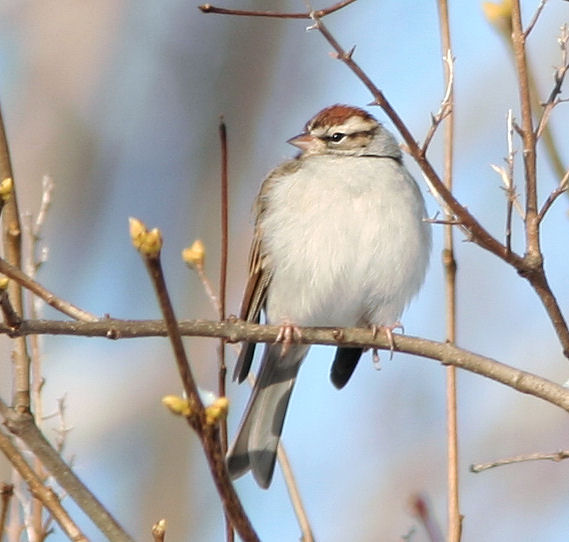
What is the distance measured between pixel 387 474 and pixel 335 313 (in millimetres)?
1966

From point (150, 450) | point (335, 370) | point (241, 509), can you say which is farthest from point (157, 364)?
point (241, 509)

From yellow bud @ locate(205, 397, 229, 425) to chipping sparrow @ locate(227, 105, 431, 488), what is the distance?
2.09 metres

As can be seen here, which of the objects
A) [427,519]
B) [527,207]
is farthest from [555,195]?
[427,519]

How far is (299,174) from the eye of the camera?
4.30 m

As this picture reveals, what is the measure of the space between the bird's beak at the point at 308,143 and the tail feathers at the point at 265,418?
2.68 ft

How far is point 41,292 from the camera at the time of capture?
249 centimetres

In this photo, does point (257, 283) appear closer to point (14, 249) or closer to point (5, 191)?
point (14, 249)

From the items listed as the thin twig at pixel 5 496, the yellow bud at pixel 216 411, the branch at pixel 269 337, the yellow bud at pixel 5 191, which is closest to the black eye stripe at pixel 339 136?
the branch at pixel 269 337

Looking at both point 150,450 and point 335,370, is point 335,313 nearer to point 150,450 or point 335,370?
point 335,370

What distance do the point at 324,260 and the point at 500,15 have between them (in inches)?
62.8

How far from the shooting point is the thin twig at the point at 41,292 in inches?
92.4

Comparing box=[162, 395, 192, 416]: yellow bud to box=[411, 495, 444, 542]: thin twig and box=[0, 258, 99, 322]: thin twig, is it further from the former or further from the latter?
box=[411, 495, 444, 542]: thin twig

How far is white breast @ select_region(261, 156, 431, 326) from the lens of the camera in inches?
159

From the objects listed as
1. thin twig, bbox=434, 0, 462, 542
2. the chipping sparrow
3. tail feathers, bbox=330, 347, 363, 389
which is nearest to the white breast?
the chipping sparrow
